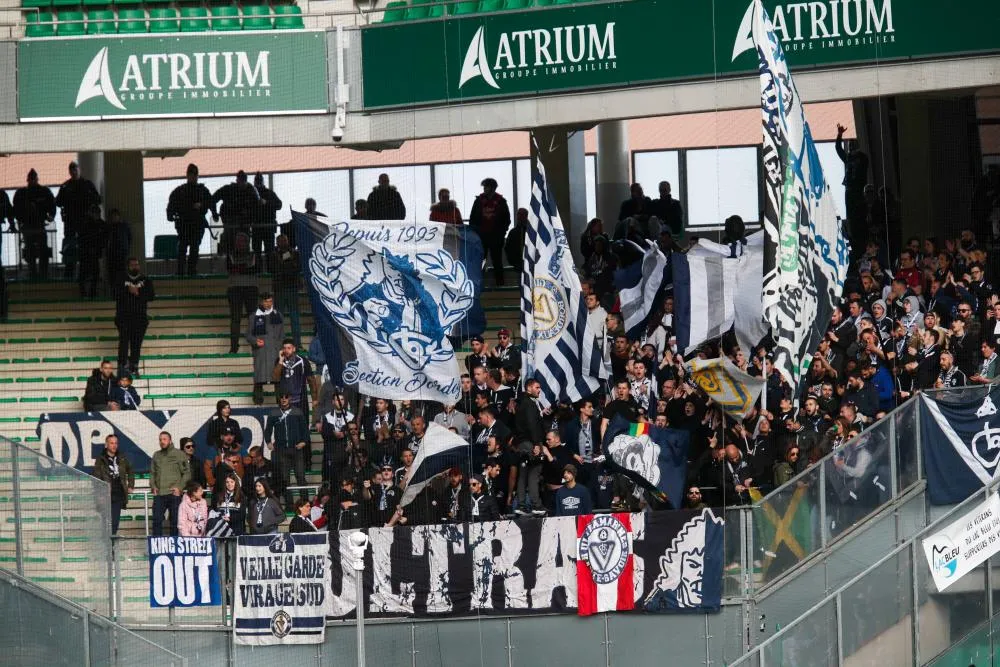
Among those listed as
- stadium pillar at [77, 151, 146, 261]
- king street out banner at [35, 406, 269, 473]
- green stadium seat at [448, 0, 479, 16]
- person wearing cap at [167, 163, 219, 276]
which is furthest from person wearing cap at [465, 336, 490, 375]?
stadium pillar at [77, 151, 146, 261]

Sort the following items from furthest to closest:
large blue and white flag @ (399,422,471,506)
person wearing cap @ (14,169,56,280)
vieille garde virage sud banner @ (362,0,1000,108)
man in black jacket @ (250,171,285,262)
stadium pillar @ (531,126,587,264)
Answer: stadium pillar @ (531,126,587,264) < person wearing cap @ (14,169,56,280) < man in black jacket @ (250,171,285,262) < vieille garde virage sud banner @ (362,0,1000,108) < large blue and white flag @ (399,422,471,506)

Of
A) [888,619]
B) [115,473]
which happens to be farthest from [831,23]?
[115,473]

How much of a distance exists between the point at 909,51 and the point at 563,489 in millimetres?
7604

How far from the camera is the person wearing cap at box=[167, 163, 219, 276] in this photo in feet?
93.7

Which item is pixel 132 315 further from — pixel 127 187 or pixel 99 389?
pixel 127 187

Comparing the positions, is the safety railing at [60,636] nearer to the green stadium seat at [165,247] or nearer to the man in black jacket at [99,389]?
the man in black jacket at [99,389]

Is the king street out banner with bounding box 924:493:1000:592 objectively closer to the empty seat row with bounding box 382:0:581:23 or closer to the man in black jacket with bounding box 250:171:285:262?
the empty seat row with bounding box 382:0:581:23

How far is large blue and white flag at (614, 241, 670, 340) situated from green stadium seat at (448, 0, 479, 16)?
17.3 feet

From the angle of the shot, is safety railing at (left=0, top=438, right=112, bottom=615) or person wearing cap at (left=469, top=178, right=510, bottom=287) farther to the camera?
person wearing cap at (left=469, top=178, right=510, bottom=287)

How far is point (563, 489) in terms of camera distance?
801 inches

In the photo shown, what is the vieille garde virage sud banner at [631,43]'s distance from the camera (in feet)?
78.6

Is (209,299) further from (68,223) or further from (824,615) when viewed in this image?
(824,615)

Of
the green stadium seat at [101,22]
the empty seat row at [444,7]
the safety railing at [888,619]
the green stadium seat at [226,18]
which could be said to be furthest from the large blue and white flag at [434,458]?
the green stadium seat at [101,22]

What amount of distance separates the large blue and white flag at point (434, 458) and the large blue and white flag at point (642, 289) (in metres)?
2.95
